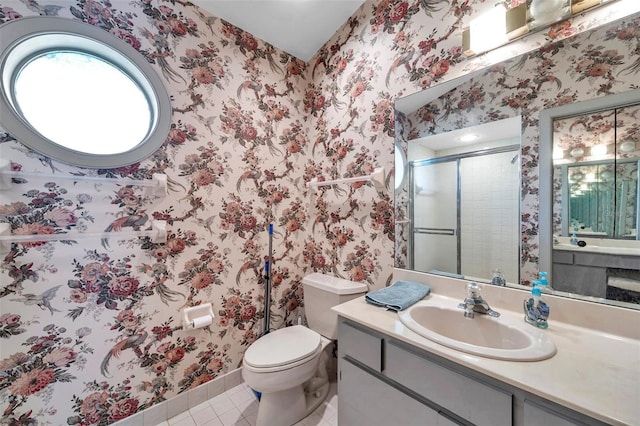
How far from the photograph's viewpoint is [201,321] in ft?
4.70

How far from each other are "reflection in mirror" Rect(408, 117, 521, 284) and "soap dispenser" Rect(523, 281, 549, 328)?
14 cm

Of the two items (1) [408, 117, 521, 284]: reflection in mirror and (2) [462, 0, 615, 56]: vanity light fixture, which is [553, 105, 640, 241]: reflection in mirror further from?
(2) [462, 0, 615, 56]: vanity light fixture

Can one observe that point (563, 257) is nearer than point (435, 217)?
Yes

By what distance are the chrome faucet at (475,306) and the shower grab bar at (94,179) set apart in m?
1.65

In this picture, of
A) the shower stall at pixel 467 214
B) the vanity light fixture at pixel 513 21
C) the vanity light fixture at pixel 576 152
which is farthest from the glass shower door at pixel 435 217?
the vanity light fixture at pixel 513 21

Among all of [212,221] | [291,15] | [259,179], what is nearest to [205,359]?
[212,221]

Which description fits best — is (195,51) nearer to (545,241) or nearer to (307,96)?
(307,96)

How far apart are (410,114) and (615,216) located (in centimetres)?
99

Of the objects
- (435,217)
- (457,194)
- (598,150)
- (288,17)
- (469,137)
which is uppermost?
(288,17)

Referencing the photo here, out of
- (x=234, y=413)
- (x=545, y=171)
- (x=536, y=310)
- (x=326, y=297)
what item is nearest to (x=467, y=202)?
(x=545, y=171)

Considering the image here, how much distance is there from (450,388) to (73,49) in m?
2.33

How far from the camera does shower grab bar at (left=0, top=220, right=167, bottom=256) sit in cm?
102

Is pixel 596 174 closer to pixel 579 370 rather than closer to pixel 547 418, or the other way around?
pixel 579 370

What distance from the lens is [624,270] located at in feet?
2.93
